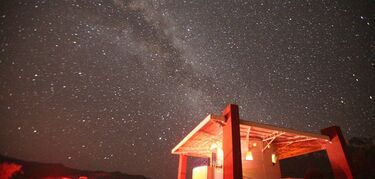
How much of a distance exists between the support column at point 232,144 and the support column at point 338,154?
22.0 ft

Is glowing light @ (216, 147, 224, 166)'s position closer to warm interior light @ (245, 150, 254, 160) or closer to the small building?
the small building

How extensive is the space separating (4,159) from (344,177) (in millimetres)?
79784

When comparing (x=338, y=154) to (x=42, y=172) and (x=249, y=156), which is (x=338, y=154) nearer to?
(x=249, y=156)

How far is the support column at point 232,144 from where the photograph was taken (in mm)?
10055

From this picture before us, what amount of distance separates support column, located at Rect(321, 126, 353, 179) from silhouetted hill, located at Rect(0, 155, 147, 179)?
59.7m

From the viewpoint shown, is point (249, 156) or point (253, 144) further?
point (253, 144)

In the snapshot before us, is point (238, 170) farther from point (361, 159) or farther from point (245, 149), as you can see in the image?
point (361, 159)

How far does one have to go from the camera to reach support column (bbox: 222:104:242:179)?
10055mm

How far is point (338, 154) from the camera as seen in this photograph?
13.5 meters

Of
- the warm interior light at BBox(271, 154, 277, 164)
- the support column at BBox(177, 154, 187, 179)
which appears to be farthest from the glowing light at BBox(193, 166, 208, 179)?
the warm interior light at BBox(271, 154, 277, 164)

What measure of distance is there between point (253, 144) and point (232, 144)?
4682 mm

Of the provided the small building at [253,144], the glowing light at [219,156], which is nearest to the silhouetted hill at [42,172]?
the glowing light at [219,156]

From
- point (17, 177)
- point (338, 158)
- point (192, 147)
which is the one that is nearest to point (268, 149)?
point (338, 158)

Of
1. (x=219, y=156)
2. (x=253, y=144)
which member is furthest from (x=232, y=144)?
(x=219, y=156)
